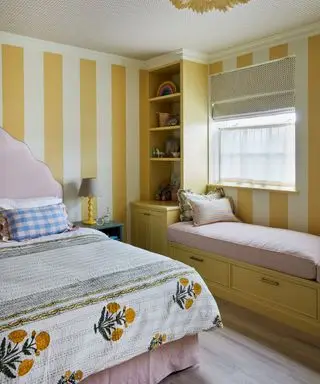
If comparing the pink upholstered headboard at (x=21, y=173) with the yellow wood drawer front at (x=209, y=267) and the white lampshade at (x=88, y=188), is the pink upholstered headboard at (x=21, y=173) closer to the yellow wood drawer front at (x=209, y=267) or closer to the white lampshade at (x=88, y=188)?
the white lampshade at (x=88, y=188)

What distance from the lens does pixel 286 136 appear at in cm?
376

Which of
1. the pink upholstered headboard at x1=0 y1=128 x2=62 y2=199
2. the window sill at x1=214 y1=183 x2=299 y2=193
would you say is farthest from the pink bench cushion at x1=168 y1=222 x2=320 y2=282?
the pink upholstered headboard at x1=0 y1=128 x2=62 y2=199

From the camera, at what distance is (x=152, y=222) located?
4238 mm

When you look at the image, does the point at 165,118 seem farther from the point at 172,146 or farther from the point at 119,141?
the point at 119,141

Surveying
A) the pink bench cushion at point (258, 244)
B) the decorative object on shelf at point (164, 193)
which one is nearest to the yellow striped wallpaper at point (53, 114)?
the decorative object on shelf at point (164, 193)

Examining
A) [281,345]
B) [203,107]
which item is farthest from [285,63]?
[281,345]

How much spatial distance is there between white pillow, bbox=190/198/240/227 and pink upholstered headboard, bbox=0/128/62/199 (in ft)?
4.72

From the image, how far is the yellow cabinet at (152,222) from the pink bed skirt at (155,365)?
69.0 inches

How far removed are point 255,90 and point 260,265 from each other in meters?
1.84

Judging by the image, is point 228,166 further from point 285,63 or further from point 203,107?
point 285,63

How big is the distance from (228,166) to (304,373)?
2.48m

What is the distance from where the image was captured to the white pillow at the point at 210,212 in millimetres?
3861

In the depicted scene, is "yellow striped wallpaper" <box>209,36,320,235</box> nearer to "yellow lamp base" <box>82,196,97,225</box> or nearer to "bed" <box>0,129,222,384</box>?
"bed" <box>0,129,222,384</box>

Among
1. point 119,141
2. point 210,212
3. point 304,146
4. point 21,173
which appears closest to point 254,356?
point 210,212
